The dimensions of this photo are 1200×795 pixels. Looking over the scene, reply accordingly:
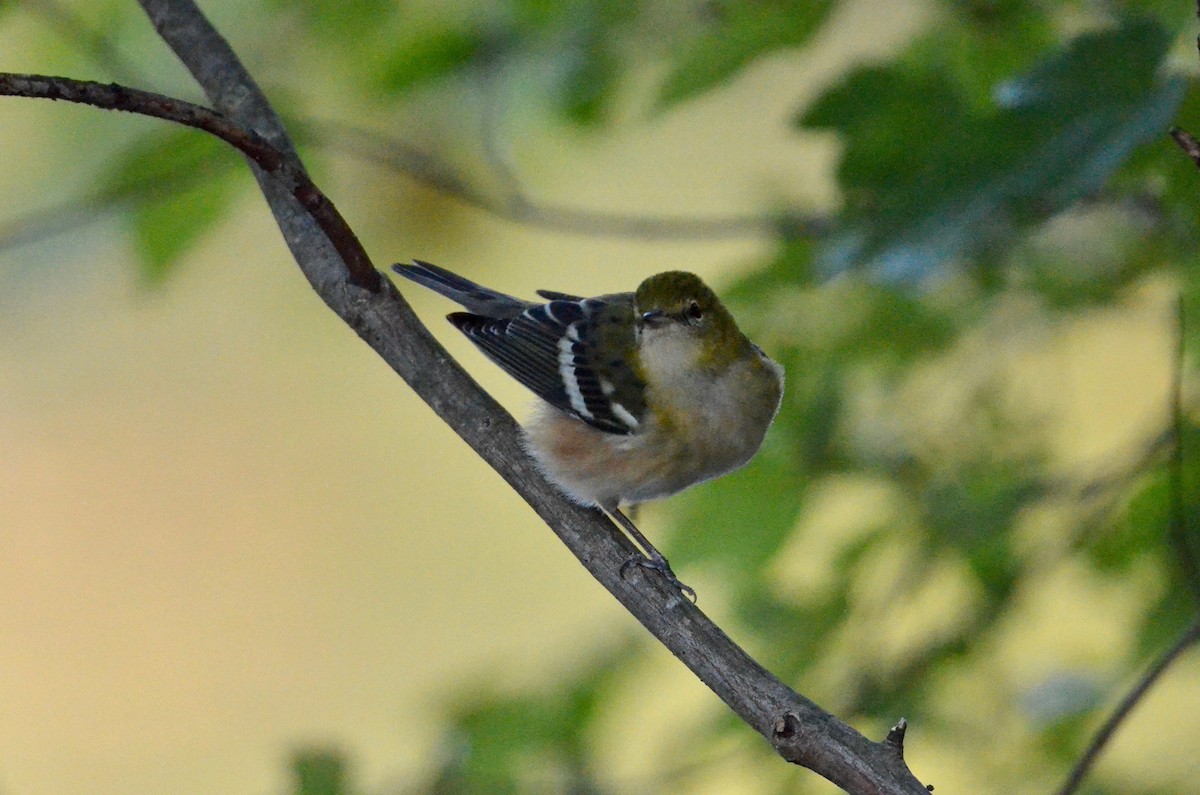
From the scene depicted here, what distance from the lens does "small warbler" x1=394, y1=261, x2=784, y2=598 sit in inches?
85.3

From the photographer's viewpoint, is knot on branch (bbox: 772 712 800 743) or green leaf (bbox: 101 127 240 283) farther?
green leaf (bbox: 101 127 240 283)

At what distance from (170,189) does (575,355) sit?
84 cm

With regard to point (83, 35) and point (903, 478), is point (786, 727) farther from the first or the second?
point (83, 35)

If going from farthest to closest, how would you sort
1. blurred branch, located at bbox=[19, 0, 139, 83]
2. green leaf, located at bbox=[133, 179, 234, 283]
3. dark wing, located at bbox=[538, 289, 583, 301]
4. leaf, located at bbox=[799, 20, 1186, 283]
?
dark wing, located at bbox=[538, 289, 583, 301] < green leaf, located at bbox=[133, 179, 234, 283] < blurred branch, located at bbox=[19, 0, 139, 83] < leaf, located at bbox=[799, 20, 1186, 283]

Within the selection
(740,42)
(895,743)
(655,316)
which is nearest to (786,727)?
(895,743)

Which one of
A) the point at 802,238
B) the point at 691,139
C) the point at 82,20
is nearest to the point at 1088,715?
the point at 802,238

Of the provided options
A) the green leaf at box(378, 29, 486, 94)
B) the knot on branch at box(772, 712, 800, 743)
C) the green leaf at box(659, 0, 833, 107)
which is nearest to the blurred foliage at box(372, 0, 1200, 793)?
the green leaf at box(659, 0, 833, 107)

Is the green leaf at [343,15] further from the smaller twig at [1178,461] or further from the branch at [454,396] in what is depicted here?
the smaller twig at [1178,461]

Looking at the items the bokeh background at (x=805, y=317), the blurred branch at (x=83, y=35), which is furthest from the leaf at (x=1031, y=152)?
the blurred branch at (x=83, y=35)

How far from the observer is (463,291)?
2494 mm

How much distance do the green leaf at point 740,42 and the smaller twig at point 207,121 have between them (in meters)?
0.60

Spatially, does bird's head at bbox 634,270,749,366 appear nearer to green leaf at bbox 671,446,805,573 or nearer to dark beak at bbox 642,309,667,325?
dark beak at bbox 642,309,667,325

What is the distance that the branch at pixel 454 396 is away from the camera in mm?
1137

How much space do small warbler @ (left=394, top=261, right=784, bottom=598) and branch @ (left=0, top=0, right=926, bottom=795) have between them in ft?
1.22
